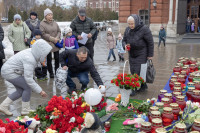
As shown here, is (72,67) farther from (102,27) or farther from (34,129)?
(102,27)

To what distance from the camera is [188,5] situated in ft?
74.9

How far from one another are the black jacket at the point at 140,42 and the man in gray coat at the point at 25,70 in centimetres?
194

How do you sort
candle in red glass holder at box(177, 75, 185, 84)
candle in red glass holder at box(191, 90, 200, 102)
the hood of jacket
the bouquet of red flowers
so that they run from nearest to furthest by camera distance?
candle in red glass holder at box(191, 90, 200, 102)
the hood of jacket
the bouquet of red flowers
candle in red glass holder at box(177, 75, 185, 84)

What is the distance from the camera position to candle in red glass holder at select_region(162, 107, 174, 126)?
9.18ft

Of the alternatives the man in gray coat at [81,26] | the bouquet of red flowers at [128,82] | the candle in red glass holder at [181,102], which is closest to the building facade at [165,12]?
the man in gray coat at [81,26]

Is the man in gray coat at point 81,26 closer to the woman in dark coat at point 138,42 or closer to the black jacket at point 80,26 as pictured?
the black jacket at point 80,26

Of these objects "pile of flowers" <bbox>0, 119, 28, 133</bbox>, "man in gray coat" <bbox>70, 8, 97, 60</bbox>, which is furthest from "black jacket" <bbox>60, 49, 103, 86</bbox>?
"pile of flowers" <bbox>0, 119, 28, 133</bbox>

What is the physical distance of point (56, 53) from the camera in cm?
661

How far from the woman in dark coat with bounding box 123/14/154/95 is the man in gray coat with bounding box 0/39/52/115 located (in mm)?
1913

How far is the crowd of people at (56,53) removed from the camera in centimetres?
381

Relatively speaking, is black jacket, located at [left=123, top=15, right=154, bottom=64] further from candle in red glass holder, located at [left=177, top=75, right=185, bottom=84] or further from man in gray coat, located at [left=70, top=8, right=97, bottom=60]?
man in gray coat, located at [left=70, top=8, right=97, bottom=60]

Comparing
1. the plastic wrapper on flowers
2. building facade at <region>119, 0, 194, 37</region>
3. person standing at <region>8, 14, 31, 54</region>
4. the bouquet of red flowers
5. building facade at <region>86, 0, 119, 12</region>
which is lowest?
the plastic wrapper on flowers

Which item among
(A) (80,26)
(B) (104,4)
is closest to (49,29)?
(A) (80,26)

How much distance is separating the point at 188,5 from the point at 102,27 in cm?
1687
